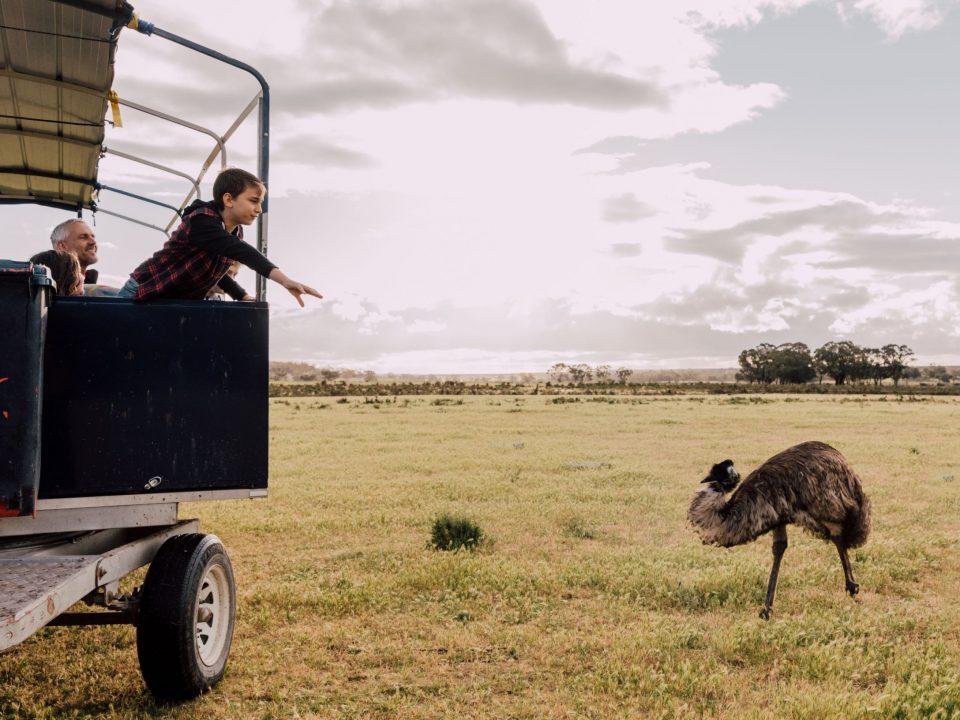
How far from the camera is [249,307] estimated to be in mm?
4957

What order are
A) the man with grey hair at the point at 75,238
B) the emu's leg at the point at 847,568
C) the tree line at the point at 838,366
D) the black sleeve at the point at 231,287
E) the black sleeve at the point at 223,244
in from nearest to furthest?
the black sleeve at the point at 223,244
the black sleeve at the point at 231,287
the man with grey hair at the point at 75,238
the emu's leg at the point at 847,568
the tree line at the point at 838,366

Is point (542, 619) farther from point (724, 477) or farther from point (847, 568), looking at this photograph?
point (847, 568)

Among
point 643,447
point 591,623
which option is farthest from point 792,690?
point 643,447

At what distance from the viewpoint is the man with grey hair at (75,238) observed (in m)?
6.45

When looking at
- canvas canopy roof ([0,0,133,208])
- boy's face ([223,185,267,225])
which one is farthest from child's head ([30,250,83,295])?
canvas canopy roof ([0,0,133,208])

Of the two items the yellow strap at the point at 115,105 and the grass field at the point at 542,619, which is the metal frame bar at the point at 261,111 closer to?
the yellow strap at the point at 115,105

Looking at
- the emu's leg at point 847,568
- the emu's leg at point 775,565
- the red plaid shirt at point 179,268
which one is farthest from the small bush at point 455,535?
the red plaid shirt at point 179,268

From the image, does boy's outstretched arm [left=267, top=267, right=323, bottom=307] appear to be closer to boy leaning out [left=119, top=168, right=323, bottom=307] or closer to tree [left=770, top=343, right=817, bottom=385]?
boy leaning out [left=119, top=168, right=323, bottom=307]

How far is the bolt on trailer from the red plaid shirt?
8.5 inches

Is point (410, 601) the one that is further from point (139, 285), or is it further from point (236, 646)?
point (139, 285)

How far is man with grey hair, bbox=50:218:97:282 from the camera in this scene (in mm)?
6445

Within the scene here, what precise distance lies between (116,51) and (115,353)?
8.95 ft

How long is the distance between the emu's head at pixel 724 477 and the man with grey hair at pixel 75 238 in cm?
578

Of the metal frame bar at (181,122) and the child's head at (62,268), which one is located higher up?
the metal frame bar at (181,122)
